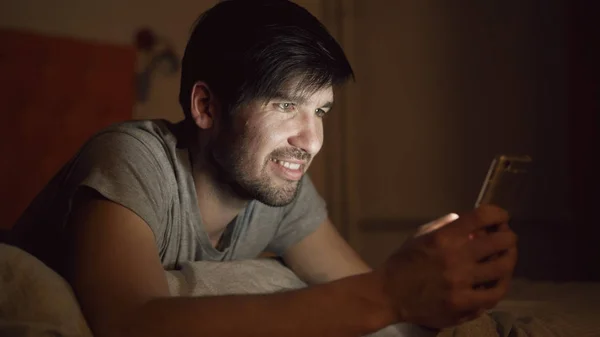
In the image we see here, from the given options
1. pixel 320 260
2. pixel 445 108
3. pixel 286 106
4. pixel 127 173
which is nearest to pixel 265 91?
pixel 286 106

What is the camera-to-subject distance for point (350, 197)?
2691 mm

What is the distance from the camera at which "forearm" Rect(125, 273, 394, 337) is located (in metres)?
0.63

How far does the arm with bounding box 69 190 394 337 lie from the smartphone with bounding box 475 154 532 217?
0.57ft

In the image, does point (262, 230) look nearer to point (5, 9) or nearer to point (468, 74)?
point (5, 9)

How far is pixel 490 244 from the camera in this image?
0.62 meters

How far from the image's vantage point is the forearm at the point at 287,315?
2.07 feet

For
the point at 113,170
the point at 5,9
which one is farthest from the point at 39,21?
the point at 113,170

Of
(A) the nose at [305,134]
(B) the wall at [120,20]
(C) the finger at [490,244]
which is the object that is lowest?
(C) the finger at [490,244]

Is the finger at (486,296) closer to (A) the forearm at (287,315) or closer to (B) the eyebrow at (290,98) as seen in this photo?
(A) the forearm at (287,315)

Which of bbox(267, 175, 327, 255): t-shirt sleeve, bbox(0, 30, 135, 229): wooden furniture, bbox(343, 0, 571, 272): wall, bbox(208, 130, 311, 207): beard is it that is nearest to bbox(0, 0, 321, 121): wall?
bbox(0, 30, 135, 229): wooden furniture

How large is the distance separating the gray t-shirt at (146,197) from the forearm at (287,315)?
0.22 meters

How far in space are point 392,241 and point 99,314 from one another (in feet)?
6.91

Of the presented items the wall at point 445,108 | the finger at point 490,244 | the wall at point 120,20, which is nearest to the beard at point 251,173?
the finger at point 490,244

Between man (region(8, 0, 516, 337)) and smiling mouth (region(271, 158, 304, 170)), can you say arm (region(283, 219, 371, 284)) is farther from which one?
smiling mouth (region(271, 158, 304, 170))
